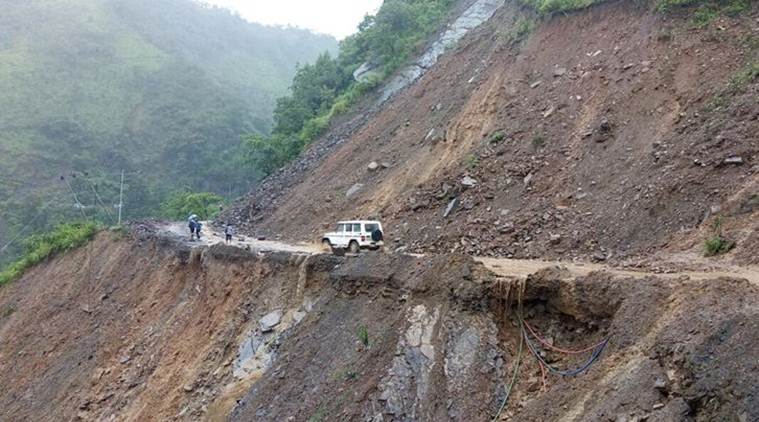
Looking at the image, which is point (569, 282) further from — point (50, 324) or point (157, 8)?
point (157, 8)

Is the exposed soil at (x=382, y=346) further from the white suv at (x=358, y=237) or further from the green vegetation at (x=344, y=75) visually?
the green vegetation at (x=344, y=75)

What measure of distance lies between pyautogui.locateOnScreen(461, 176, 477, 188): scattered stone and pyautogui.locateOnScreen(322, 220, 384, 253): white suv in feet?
9.67

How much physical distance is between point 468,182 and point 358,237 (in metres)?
3.76

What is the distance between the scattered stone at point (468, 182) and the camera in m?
19.8

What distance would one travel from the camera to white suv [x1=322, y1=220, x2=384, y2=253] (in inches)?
757

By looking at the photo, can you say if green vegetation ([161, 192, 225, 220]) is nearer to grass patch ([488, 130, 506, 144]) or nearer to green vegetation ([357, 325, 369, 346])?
grass patch ([488, 130, 506, 144])

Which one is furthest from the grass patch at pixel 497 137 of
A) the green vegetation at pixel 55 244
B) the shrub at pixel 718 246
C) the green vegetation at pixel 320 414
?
the green vegetation at pixel 55 244

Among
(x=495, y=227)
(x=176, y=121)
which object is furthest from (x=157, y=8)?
(x=495, y=227)

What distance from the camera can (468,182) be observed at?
19.9 meters

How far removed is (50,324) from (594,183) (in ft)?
66.2

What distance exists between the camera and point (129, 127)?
261ft

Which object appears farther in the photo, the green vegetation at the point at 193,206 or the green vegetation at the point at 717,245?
the green vegetation at the point at 193,206

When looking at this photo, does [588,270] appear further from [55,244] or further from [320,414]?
[55,244]

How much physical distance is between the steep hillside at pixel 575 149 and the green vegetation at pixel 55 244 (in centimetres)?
867
